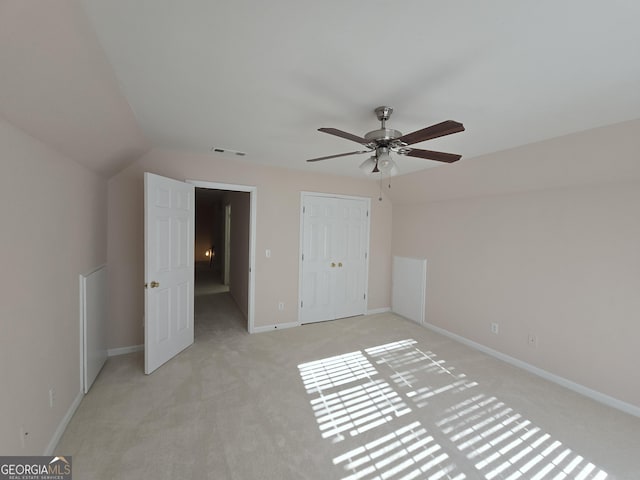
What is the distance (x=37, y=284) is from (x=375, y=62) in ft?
7.63

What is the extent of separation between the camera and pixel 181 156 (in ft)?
10.6

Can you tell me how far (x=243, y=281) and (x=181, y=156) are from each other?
2.20 m

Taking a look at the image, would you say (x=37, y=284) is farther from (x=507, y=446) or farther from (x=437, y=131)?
(x=507, y=446)

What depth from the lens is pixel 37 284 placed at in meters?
1.60

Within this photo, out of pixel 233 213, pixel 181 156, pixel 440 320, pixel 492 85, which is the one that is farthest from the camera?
pixel 233 213

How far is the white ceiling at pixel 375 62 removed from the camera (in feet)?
3.60

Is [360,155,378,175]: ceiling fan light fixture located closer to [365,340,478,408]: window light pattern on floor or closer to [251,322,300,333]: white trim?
[365,340,478,408]: window light pattern on floor

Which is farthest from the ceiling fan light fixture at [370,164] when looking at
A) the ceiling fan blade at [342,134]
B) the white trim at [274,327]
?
the white trim at [274,327]

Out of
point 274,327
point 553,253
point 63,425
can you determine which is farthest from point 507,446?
point 63,425

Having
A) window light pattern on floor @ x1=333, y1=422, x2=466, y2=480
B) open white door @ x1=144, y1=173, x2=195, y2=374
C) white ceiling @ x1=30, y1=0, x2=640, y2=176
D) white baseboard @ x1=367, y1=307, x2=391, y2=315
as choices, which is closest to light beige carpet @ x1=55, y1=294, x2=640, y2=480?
window light pattern on floor @ x1=333, y1=422, x2=466, y2=480

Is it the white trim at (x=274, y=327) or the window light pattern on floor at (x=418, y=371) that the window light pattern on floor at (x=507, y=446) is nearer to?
the window light pattern on floor at (x=418, y=371)

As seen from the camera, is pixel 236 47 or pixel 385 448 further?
pixel 385 448

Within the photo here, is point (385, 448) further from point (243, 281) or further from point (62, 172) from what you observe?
point (243, 281)

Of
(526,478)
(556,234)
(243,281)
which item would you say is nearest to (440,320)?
(556,234)
